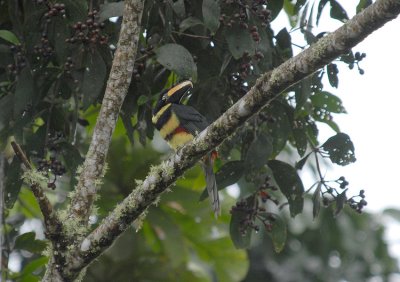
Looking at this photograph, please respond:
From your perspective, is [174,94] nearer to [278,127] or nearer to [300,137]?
[278,127]

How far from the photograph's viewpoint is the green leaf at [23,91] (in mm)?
3613

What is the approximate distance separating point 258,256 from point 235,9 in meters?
4.60

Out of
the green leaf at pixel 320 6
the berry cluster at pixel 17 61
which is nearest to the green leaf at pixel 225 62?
the green leaf at pixel 320 6

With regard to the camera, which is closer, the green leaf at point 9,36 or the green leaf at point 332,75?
the green leaf at point 9,36

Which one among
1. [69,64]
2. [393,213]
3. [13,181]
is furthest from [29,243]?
[393,213]

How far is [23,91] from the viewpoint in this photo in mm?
3625

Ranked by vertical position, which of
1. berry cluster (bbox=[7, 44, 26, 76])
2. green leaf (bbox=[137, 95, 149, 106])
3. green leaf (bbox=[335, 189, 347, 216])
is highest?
berry cluster (bbox=[7, 44, 26, 76])

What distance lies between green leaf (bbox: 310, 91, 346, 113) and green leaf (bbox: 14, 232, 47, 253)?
5.11 ft

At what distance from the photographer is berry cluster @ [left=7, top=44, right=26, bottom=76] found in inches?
146

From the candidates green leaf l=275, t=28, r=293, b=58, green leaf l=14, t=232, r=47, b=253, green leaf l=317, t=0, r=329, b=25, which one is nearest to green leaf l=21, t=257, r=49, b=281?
green leaf l=14, t=232, r=47, b=253

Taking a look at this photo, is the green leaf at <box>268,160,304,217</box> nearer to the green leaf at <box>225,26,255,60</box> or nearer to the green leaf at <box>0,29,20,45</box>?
the green leaf at <box>225,26,255,60</box>

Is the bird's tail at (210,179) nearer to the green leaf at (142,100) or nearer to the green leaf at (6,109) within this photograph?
the green leaf at (142,100)

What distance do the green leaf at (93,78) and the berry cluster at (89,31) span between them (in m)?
0.07

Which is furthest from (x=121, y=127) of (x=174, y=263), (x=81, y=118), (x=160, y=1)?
(x=160, y=1)
